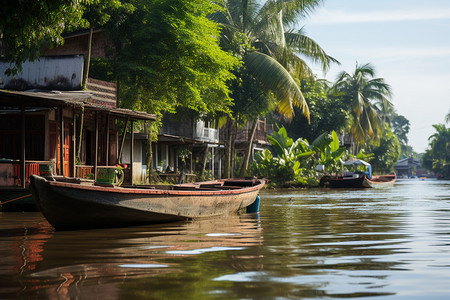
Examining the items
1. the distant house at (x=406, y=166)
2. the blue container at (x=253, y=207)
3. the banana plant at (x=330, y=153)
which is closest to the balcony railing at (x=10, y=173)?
the blue container at (x=253, y=207)

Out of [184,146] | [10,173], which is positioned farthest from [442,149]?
[10,173]

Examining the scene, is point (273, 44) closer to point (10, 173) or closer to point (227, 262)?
point (10, 173)

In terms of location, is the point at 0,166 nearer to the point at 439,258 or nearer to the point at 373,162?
the point at 439,258

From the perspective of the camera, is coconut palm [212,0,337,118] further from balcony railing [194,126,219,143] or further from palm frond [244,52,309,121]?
balcony railing [194,126,219,143]

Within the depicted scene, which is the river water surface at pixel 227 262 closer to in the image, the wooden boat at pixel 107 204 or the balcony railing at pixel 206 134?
the wooden boat at pixel 107 204

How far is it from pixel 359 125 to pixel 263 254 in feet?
152

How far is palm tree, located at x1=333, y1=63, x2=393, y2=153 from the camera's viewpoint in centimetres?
5344

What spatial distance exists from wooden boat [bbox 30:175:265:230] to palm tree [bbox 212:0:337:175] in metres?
21.0

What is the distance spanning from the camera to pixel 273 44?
38.7 meters

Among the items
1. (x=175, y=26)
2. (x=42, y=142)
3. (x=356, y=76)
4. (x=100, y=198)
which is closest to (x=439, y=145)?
(x=356, y=76)

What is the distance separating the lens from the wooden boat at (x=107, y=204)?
34.1 ft

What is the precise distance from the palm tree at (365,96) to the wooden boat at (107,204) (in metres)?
41.2

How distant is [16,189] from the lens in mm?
15367

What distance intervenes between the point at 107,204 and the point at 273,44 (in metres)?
29.4
